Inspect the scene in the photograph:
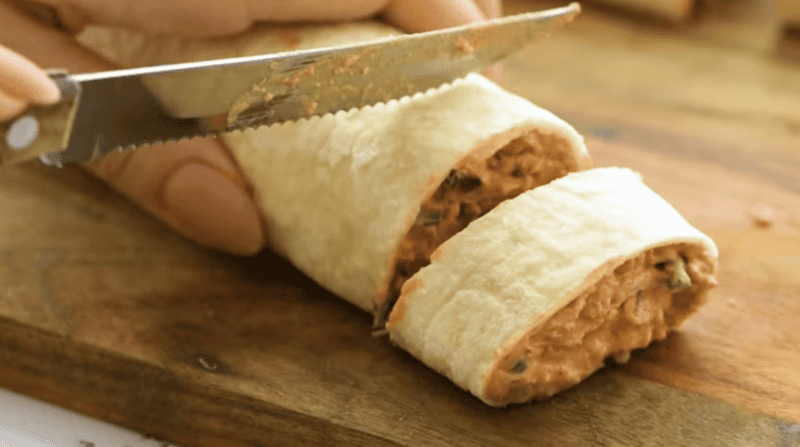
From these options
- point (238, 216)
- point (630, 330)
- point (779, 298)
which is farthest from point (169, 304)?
A: point (779, 298)

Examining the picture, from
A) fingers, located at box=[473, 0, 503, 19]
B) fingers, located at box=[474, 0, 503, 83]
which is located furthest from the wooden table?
fingers, located at box=[473, 0, 503, 19]

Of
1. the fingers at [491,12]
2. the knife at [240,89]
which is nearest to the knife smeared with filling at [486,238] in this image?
the knife at [240,89]

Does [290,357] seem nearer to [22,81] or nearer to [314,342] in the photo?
[314,342]

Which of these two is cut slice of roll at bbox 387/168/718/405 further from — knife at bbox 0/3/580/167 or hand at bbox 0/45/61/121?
hand at bbox 0/45/61/121

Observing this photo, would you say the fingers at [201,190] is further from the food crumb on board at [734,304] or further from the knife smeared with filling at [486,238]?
the food crumb on board at [734,304]

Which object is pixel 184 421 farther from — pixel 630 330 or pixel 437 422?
pixel 630 330

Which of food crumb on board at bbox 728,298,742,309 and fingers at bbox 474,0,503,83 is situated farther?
fingers at bbox 474,0,503,83
